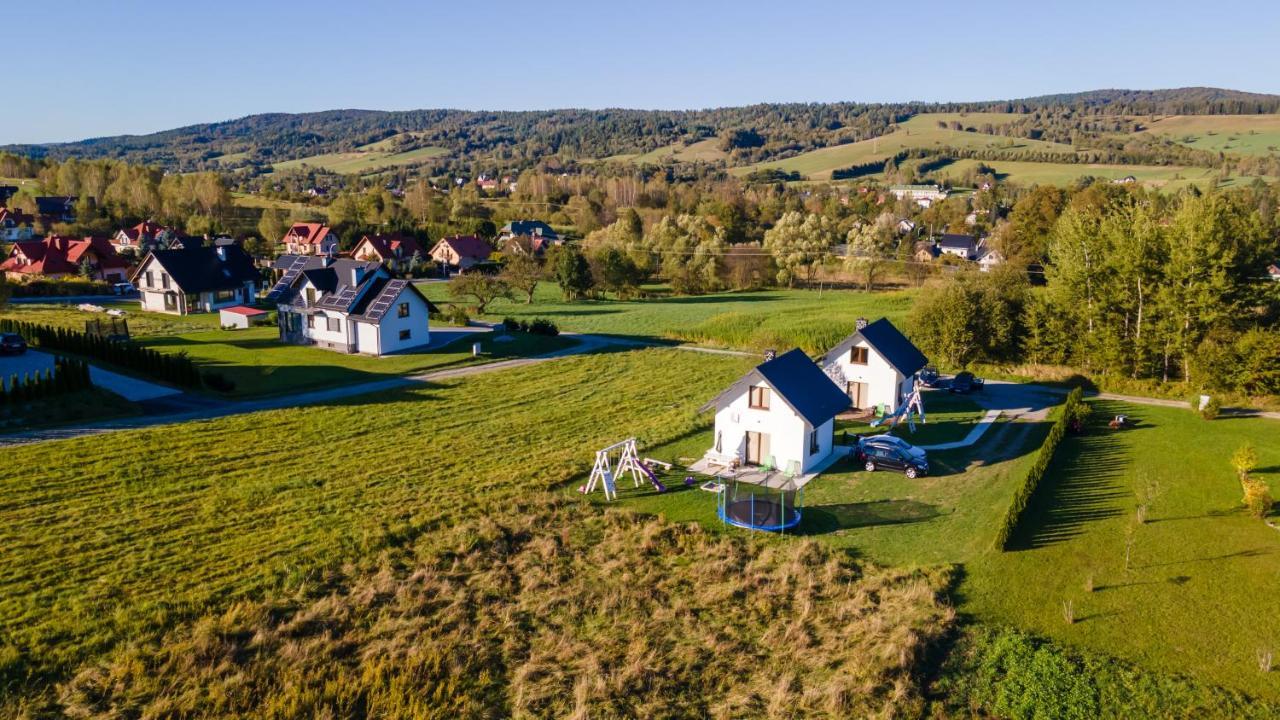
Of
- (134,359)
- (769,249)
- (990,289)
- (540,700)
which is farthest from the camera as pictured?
(769,249)

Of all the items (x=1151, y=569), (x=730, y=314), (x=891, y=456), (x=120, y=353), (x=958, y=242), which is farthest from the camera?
(x=958, y=242)

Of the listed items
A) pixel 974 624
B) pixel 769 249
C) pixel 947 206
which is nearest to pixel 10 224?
pixel 769 249

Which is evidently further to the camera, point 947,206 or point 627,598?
point 947,206

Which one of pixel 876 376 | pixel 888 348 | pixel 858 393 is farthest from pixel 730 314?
pixel 876 376

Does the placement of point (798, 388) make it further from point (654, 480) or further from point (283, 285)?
point (283, 285)

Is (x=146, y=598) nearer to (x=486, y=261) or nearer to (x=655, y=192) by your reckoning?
(x=486, y=261)

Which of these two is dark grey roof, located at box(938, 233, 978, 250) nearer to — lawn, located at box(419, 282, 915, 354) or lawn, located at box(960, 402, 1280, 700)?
lawn, located at box(419, 282, 915, 354)

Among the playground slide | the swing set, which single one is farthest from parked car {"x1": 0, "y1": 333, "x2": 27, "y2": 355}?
the playground slide
